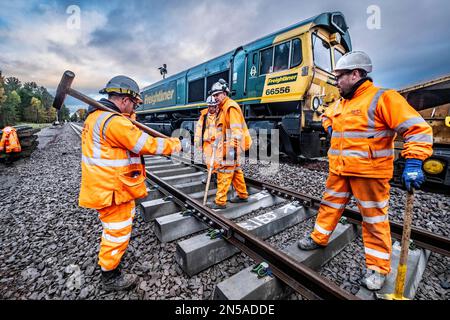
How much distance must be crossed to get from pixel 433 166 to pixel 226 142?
425 centimetres

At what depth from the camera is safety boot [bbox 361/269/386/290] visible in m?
1.77

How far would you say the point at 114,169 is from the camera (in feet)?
6.02

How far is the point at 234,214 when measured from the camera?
10.3 ft

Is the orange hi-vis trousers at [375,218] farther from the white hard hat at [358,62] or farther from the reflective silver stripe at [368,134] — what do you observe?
the white hard hat at [358,62]

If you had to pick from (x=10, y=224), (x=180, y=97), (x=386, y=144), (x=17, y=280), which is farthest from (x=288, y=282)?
(x=180, y=97)

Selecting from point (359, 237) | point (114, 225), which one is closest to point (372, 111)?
point (359, 237)

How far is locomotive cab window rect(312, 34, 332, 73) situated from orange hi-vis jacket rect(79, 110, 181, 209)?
5726 mm

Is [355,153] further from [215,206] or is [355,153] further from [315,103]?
[315,103]

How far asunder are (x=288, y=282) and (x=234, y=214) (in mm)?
1446

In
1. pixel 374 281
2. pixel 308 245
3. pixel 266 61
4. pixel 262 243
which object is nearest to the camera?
pixel 374 281

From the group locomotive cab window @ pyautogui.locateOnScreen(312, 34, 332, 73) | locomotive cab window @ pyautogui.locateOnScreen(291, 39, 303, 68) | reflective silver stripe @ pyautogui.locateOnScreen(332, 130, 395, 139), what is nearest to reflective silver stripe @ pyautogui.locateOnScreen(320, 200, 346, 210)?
reflective silver stripe @ pyautogui.locateOnScreen(332, 130, 395, 139)

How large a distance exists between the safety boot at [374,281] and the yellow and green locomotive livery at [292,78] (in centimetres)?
440

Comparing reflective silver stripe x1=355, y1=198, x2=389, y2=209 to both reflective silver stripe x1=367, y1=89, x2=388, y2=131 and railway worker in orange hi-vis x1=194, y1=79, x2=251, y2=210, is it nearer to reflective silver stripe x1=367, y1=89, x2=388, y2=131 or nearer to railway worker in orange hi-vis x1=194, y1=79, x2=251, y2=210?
reflective silver stripe x1=367, y1=89, x2=388, y2=131

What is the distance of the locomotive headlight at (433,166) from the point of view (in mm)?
4227
